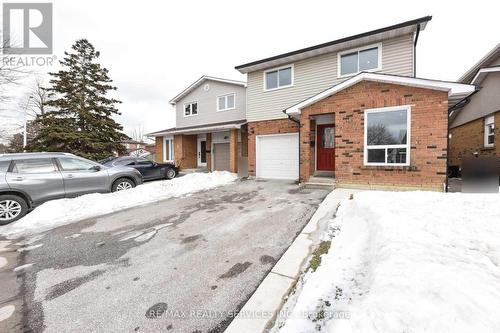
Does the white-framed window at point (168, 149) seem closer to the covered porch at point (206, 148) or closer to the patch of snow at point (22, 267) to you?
the covered porch at point (206, 148)

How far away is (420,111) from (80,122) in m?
22.9

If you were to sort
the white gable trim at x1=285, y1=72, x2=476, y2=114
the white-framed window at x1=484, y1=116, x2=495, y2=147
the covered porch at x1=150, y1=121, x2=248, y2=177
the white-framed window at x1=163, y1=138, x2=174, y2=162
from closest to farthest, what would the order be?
the white gable trim at x1=285, y1=72, x2=476, y2=114, the white-framed window at x1=484, y1=116, x2=495, y2=147, the covered porch at x1=150, y1=121, x2=248, y2=177, the white-framed window at x1=163, y1=138, x2=174, y2=162

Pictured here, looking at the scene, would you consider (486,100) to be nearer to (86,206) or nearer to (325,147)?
(325,147)

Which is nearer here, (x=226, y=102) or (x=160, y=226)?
(x=160, y=226)

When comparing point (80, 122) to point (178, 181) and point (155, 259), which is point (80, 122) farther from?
point (155, 259)

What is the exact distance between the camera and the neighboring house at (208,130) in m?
13.3

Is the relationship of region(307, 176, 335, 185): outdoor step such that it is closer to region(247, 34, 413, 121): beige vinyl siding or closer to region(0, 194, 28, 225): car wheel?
region(247, 34, 413, 121): beige vinyl siding

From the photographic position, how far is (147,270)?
3066 millimetres

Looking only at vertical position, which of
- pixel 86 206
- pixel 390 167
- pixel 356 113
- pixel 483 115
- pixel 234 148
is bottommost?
pixel 86 206

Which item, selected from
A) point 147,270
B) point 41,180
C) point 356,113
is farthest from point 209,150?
point 147,270

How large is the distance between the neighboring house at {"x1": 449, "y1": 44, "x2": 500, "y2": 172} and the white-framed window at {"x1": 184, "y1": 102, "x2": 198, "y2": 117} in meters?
14.7

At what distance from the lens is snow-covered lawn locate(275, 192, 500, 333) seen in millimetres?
1476

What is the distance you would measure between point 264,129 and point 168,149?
31.6 ft

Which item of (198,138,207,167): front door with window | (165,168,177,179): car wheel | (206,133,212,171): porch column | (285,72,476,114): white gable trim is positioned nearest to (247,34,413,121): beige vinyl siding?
(285,72,476,114): white gable trim
